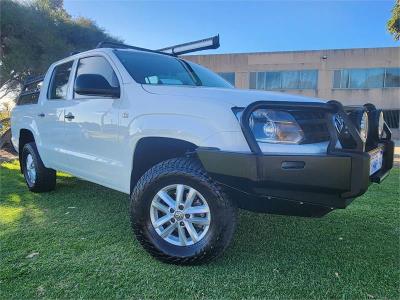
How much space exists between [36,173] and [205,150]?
347cm

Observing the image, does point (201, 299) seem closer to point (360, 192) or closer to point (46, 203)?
point (360, 192)

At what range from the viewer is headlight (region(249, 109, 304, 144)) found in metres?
2.54

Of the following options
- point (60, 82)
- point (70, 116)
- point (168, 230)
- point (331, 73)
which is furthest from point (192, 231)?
point (331, 73)

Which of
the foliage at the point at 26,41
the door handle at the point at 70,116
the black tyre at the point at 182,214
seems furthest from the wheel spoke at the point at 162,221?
the foliage at the point at 26,41

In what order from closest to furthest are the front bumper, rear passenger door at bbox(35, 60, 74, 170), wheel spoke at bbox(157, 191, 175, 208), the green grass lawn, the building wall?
the front bumper → the green grass lawn → wheel spoke at bbox(157, 191, 175, 208) → rear passenger door at bbox(35, 60, 74, 170) → the building wall

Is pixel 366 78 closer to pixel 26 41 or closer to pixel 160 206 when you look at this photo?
pixel 26 41

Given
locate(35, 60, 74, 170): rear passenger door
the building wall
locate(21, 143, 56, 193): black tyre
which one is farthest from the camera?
the building wall

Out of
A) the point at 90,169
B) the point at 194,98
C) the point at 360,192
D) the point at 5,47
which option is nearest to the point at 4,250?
the point at 90,169

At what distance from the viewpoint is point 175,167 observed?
283 centimetres

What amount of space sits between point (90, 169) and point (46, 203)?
1.32 metres

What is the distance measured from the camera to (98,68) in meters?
3.85

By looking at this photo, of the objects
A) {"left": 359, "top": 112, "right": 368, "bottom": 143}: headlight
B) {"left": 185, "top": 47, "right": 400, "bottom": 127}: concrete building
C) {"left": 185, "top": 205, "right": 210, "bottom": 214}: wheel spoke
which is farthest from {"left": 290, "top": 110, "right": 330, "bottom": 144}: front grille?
{"left": 185, "top": 47, "right": 400, "bottom": 127}: concrete building

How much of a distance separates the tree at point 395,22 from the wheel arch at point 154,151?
9143mm

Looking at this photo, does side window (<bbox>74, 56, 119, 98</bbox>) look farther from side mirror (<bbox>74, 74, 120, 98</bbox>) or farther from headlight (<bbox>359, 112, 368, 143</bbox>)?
headlight (<bbox>359, 112, 368, 143</bbox>)
